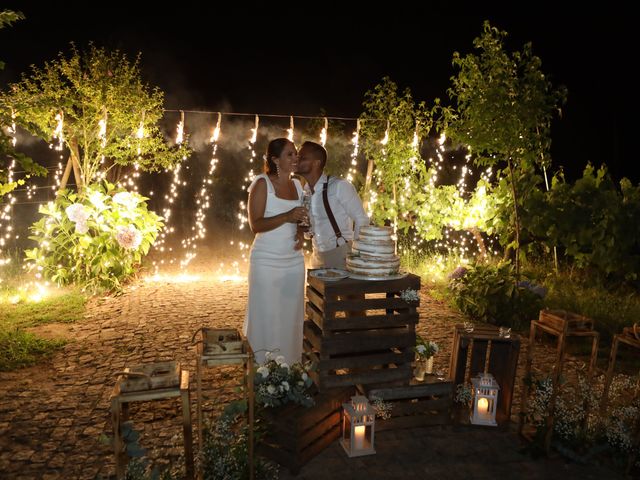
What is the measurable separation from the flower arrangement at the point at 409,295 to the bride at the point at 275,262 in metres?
0.98

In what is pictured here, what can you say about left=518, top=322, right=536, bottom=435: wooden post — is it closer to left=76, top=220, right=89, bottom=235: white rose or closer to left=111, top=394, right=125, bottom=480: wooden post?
left=111, top=394, right=125, bottom=480: wooden post

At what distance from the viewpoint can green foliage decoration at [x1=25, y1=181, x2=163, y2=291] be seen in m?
8.38

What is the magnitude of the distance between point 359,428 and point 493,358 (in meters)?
1.32

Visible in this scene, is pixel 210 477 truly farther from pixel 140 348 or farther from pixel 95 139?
pixel 95 139

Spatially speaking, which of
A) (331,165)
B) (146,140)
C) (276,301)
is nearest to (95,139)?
(146,140)

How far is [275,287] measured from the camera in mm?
4527

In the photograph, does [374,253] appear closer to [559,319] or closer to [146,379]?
[559,319]

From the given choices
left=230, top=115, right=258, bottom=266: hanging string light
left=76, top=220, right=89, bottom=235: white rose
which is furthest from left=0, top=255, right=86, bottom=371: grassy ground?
left=230, top=115, right=258, bottom=266: hanging string light

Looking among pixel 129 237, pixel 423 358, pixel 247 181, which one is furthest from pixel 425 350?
pixel 247 181

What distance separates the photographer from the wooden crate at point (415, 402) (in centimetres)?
416

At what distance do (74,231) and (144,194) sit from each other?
2.27 metres

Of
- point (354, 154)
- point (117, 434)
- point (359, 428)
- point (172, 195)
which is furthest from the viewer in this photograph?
point (172, 195)

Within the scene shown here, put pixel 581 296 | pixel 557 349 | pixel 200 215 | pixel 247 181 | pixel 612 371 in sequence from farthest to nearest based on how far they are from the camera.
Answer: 1. pixel 200 215
2. pixel 247 181
3. pixel 581 296
4. pixel 557 349
5. pixel 612 371

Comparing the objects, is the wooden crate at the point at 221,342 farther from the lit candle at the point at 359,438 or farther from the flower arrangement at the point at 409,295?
the flower arrangement at the point at 409,295
